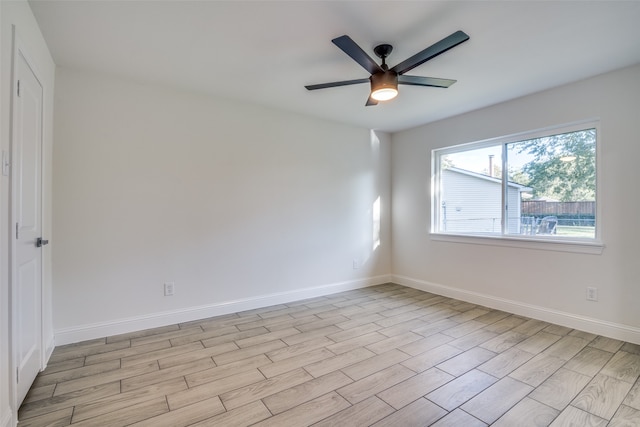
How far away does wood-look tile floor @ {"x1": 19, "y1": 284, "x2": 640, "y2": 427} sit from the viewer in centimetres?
169

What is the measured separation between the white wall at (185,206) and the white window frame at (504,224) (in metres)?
1.21

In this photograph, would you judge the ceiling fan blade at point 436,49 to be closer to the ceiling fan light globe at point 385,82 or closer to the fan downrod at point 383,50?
the ceiling fan light globe at point 385,82

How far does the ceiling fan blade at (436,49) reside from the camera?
1768 millimetres

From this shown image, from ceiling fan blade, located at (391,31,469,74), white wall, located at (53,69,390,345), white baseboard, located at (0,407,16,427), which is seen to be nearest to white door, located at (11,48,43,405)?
white baseboard, located at (0,407,16,427)


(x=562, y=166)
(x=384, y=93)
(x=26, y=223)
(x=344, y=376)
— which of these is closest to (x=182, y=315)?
(x=26, y=223)

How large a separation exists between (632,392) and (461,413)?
1172mm

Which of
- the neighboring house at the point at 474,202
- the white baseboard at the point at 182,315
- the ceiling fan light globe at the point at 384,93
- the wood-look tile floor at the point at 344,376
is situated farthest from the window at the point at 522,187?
the ceiling fan light globe at the point at 384,93

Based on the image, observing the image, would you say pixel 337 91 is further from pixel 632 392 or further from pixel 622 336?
pixel 622 336

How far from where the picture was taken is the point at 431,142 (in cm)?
426

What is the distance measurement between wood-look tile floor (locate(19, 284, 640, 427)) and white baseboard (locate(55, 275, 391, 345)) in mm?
107

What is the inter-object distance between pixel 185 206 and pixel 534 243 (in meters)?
3.67

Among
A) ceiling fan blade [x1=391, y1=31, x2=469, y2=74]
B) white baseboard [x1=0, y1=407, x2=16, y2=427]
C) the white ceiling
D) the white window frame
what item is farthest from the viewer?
the white window frame

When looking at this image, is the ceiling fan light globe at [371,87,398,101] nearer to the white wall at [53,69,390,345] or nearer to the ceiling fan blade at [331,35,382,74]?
the ceiling fan blade at [331,35,382,74]

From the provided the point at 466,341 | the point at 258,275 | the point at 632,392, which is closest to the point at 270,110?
the point at 258,275
